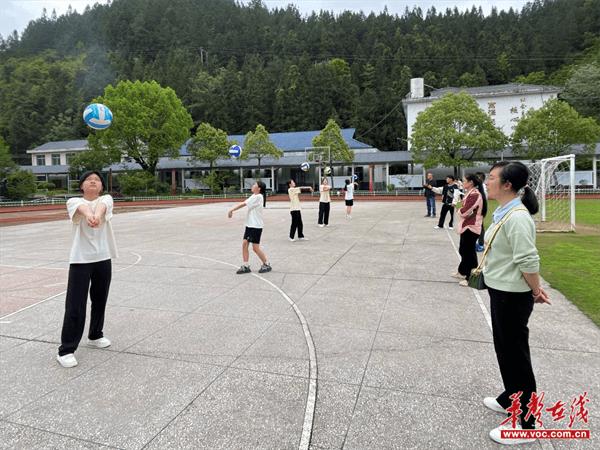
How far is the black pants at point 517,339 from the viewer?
105 inches

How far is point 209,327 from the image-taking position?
15.6ft

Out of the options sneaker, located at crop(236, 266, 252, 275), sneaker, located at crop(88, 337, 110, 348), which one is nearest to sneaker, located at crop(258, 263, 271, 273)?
sneaker, located at crop(236, 266, 252, 275)

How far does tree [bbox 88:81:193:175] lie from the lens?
41.7 m

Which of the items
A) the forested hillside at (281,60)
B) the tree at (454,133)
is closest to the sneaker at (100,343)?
the tree at (454,133)

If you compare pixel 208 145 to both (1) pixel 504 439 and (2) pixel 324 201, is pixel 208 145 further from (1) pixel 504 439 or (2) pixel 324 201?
(1) pixel 504 439

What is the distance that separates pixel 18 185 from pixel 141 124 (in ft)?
43.5

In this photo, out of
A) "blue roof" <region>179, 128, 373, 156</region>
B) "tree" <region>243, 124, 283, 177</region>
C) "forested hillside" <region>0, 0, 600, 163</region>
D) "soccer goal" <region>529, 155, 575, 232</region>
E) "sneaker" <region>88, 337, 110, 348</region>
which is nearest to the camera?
"sneaker" <region>88, 337, 110, 348</region>

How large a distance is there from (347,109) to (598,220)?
2325 inches

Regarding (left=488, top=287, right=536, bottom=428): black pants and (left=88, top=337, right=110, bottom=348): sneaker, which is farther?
(left=88, top=337, right=110, bottom=348): sneaker

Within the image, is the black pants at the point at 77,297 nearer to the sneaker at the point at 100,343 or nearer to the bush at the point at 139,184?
the sneaker at the point at 100,343

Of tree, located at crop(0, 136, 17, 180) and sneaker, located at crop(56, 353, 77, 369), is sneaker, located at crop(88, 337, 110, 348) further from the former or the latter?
tree, located at crop(0, 136, 17, 180)

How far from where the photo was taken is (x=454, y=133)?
34938 mm

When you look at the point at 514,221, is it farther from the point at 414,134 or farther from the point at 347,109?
the point at 347,109

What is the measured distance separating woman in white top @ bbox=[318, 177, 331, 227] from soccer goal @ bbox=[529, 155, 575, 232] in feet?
20.8
